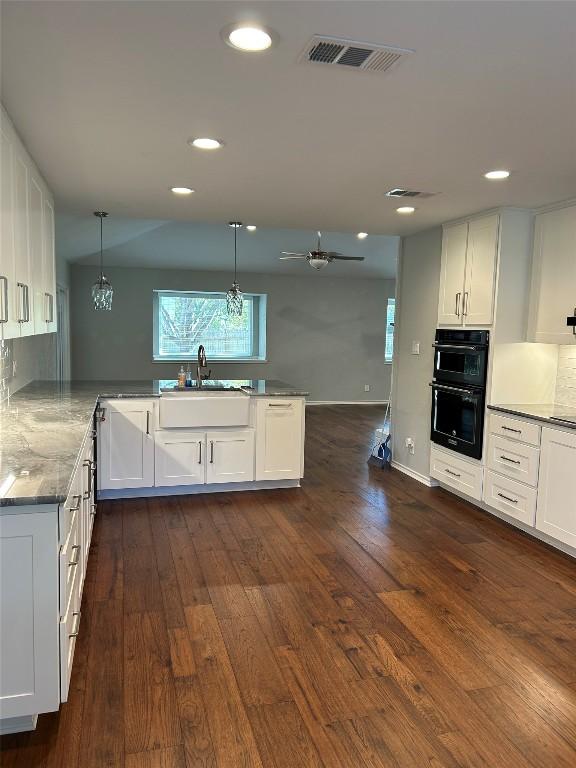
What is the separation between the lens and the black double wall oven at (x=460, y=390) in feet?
14.8

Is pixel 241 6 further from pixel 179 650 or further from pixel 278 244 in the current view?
pixel 278 244

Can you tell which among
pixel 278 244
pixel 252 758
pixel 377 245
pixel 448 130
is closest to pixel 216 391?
pixel 448 130

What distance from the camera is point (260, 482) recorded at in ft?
16.7

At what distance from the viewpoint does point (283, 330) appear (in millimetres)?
10078

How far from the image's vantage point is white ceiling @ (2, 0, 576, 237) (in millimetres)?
1765

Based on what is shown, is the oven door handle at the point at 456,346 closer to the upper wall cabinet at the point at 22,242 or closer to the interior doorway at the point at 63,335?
the upper wall cabinet at the point at 22,242

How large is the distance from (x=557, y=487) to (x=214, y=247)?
20.8 feet

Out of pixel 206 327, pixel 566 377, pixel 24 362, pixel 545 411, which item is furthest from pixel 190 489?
pixel 206 327

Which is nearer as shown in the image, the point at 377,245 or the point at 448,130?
the point at 448,130

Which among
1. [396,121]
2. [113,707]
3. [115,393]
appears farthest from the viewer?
[115,393]

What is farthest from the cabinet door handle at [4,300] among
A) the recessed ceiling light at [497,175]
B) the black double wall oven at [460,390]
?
the black double wall oven at [460,390]

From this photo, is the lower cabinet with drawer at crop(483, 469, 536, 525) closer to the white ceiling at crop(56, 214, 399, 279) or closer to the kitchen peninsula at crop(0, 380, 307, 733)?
the kitchen peninsula at crop(0, 380, 307, 733)

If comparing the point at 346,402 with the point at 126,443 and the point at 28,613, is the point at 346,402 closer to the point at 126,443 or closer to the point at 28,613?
the point at 126,443

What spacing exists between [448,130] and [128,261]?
23.6 ft
